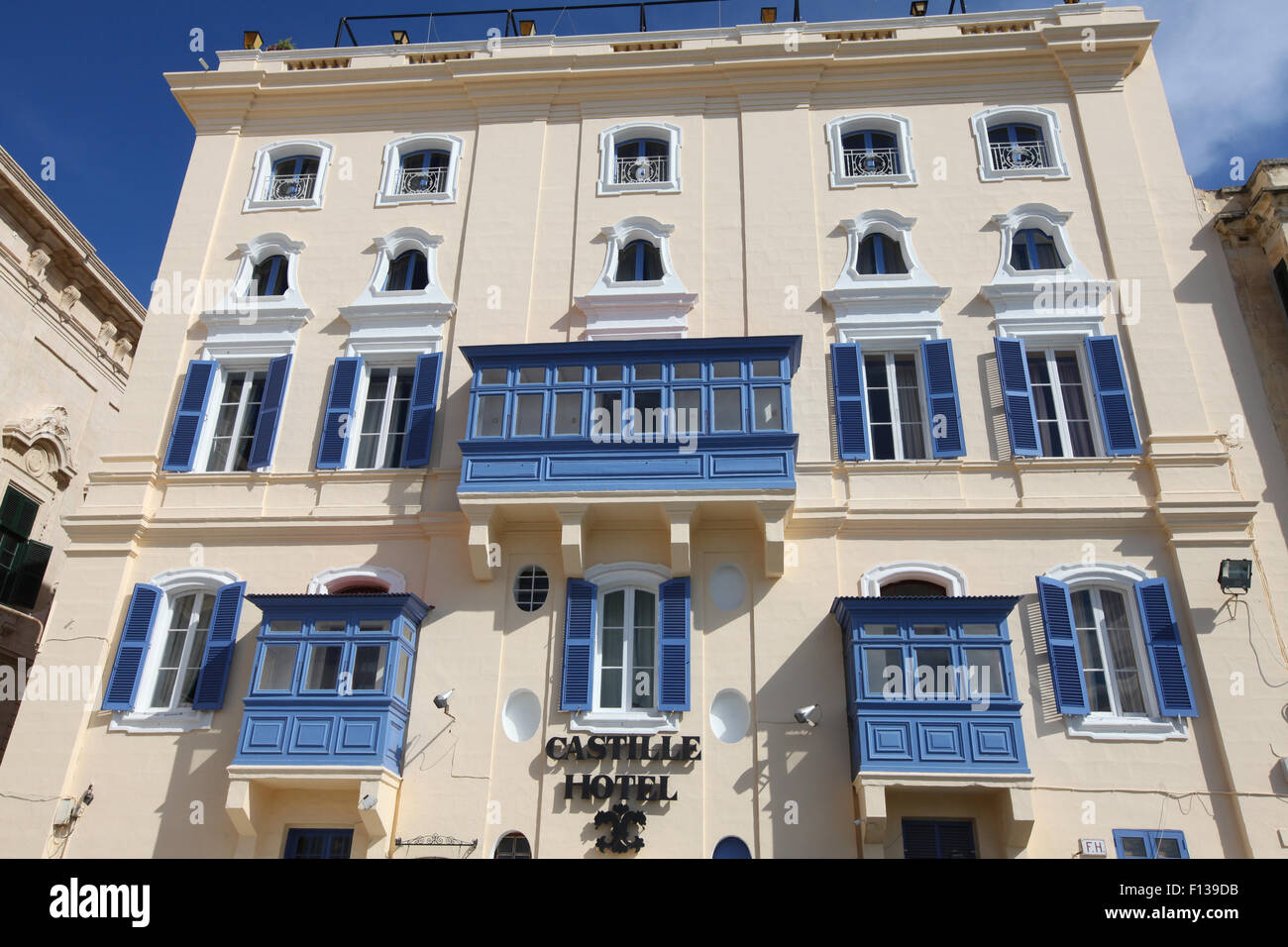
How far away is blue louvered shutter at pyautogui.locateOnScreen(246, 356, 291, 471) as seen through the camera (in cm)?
1945

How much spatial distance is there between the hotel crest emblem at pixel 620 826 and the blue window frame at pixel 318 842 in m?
4.02

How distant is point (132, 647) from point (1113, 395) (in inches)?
706

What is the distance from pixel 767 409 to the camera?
1788 cm

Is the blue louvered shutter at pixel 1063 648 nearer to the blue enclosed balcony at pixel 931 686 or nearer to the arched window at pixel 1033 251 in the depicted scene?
the blue enclosed balcony at pixel 931 686

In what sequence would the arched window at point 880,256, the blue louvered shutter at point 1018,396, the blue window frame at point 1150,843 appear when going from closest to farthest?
the blue window frame at point 1150,843 → the blue louvered shutter at point 1018,396 → the arched window at point 880,256

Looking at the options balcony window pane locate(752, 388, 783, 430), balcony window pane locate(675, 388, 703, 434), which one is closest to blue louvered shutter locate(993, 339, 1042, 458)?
balcony window pane locate(752, 388, 783, 430)

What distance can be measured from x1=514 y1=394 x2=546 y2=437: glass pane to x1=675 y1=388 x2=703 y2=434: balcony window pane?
2.41 metres

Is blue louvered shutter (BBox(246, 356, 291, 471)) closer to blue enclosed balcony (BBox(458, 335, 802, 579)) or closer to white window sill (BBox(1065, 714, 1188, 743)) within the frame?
blue enclosed balcony (BBox(458, 335, 802, 579))

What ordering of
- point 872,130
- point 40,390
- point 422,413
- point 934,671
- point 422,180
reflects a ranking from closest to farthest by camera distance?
1. point 934,671
2. point 422,413
3. point 872,130
4. point 422,180
5. point 40,390

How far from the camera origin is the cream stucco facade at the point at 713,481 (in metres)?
15.9

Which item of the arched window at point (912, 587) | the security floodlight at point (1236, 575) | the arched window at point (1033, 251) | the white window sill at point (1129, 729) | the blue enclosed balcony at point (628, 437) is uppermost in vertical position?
the arched window at point (1033, 251)

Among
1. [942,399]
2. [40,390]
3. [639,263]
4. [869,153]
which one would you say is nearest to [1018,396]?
[942,399]

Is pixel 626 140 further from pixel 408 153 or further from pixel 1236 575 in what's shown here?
pixel 1236 575

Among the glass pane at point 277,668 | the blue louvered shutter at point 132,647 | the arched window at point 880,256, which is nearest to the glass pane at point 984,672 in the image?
the arched window at point 880,256
